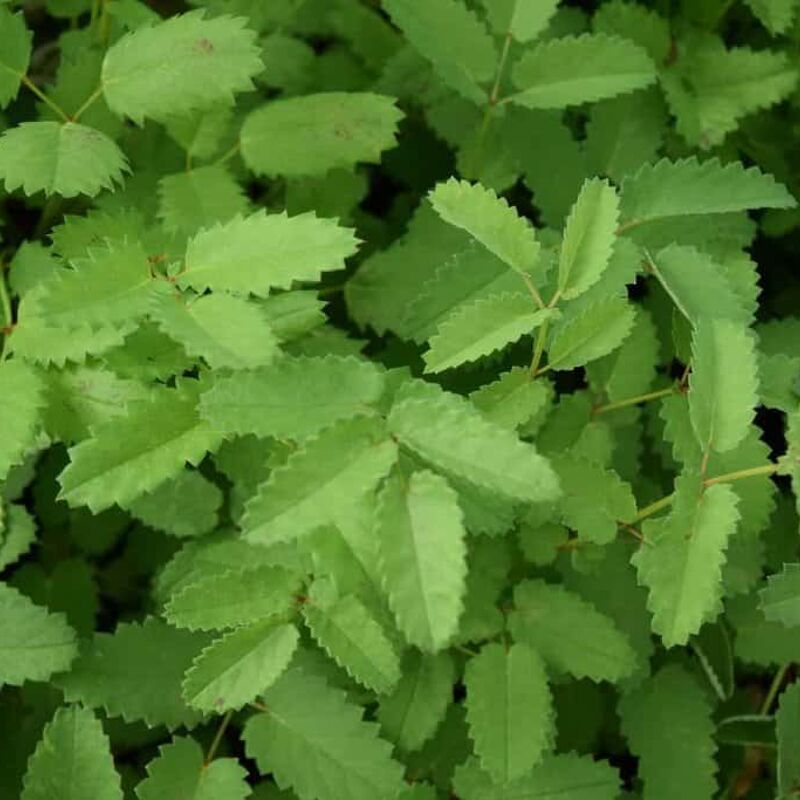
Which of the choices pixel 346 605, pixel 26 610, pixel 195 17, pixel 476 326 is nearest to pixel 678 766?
pixel 346 605

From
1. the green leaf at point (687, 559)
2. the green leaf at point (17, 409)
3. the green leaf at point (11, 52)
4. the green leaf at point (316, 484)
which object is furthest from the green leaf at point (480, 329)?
the green leaf at point (11, 52)

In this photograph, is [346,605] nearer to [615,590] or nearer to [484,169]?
[615,590]

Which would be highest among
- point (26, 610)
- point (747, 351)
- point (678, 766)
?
point (747, 351)

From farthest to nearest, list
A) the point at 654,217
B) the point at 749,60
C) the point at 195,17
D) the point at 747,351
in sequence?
the point at 749,60 < the point at 654,217 < the point at 195,17 < the point at 747,351

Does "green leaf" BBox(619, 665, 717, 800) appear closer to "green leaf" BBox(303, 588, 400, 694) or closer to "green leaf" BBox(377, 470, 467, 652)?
"green leaf" BBox(303, 588, 400, 694)

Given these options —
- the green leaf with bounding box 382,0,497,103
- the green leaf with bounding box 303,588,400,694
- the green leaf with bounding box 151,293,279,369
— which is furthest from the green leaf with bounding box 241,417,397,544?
the green leaf with bounding box 382,0,497,103

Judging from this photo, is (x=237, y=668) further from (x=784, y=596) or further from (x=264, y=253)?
(x=784, y=596)

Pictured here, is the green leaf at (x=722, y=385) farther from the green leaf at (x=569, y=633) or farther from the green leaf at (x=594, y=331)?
the green leaf at (x=569, y=633)
